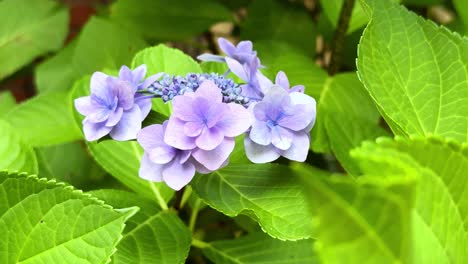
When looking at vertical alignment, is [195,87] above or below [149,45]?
above

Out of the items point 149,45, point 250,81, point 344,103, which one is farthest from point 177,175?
point 149,45

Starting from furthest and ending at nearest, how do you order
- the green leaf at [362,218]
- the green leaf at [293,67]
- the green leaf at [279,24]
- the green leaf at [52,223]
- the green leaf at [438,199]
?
the green leaf at [279,24], the green leaf at [293,67], the green leaf at [52,223], the green leaf at [438,199], the green leaf at [362,218]

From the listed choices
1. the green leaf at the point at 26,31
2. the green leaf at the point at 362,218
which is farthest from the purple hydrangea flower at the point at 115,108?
the green leaf at the point at 26,31

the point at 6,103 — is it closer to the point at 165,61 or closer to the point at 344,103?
the point at 165,61

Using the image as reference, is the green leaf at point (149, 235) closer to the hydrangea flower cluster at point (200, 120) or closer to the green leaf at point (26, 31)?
the hydrangea flower cluster at point (200, 120)

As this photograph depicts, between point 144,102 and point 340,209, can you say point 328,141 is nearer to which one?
point 144,102

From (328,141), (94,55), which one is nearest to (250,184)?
(328,141)
